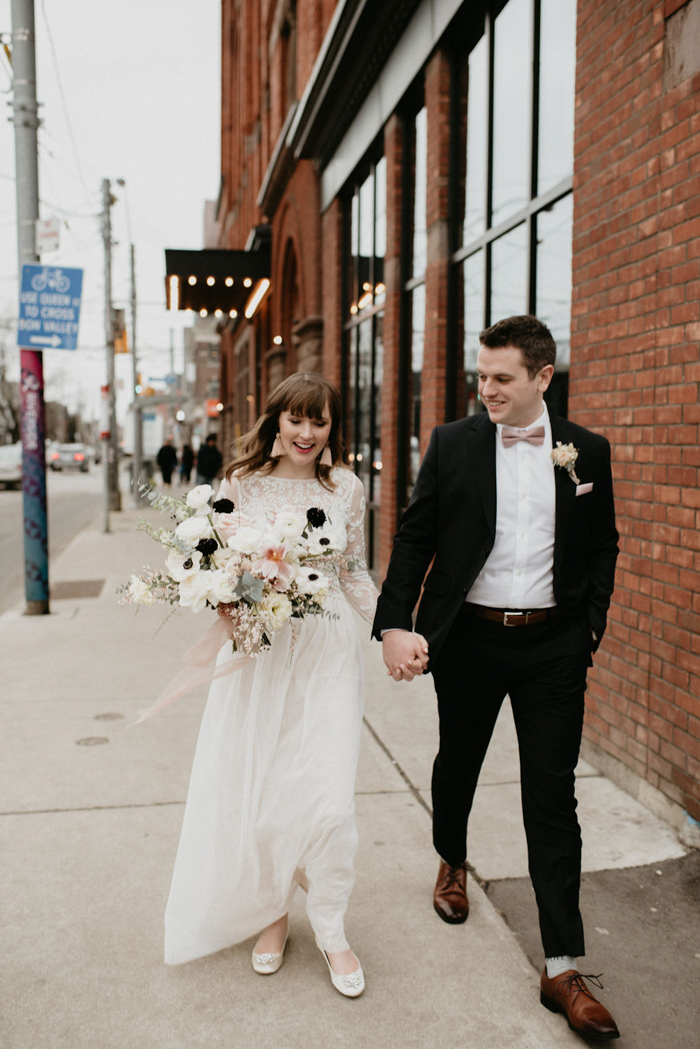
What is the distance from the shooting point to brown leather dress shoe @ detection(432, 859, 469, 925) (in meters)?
3.30

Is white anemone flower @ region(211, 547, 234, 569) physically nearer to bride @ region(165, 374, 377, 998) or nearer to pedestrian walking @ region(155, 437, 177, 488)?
bride @ region(165, 374, 377, 998)

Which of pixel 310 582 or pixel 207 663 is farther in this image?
pixel 207 663

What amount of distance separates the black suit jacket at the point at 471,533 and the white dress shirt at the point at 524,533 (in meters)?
0.04

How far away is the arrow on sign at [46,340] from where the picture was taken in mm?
8773

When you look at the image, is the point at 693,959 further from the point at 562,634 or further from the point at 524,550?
the point at 524,550

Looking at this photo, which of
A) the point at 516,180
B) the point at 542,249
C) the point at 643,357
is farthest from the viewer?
the point at 516,180

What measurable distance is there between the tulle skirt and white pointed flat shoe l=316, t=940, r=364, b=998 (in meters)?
0.09

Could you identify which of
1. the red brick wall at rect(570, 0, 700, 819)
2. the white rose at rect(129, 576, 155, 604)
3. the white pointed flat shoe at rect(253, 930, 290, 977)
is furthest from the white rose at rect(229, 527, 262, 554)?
the red brick wall at rect(570, 0, 700, 819)

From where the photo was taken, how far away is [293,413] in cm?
311

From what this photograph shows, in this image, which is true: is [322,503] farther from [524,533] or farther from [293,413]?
[524,533]

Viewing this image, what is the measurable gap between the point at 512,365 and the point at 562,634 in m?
0.89

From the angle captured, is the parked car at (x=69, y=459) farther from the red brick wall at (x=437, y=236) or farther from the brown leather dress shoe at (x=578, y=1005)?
the brown leather dress shoe at (x=578, y=1005)

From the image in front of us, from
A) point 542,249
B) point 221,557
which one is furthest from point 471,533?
point 542,249

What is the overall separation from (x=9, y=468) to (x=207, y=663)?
34.9 meters
